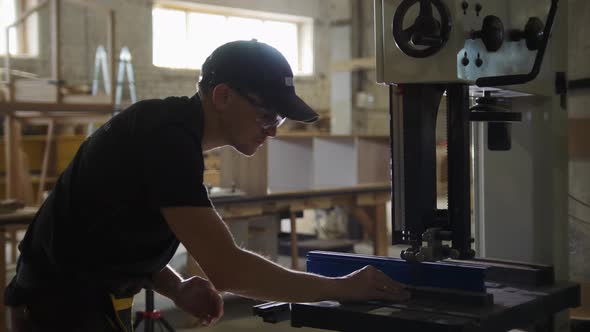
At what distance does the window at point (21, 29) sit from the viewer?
7523 millimetres

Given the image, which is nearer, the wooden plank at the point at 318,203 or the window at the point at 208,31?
the wooden plank at the point at 318,203

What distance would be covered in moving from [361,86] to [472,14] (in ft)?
22.7

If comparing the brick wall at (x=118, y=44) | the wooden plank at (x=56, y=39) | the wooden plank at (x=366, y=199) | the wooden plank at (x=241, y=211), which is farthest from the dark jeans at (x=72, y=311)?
the brick wall at (x=118, y=44)

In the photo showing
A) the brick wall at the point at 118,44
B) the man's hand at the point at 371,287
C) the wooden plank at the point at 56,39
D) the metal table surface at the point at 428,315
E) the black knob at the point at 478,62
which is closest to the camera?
the metal table surface at the point at 428,315

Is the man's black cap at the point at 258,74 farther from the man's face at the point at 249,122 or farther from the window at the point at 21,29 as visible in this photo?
the window at the point at 21,29

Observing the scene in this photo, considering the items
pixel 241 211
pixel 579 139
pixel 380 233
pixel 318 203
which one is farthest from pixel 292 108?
pixel 380 233

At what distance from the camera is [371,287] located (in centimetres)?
123

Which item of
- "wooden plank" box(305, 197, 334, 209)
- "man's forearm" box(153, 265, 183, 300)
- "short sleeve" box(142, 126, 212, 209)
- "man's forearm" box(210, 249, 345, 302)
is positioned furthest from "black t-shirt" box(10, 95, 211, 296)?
"wooden plank" box(305, 197, 334, 209)

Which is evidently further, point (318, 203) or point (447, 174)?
point (318, 203)

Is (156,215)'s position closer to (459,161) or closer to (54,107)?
(459,161)

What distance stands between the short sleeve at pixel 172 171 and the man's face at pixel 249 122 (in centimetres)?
13

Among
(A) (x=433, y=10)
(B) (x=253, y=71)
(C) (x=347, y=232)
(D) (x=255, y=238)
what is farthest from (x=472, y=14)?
(C) (x=347, y=232)

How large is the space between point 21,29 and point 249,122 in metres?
7.14

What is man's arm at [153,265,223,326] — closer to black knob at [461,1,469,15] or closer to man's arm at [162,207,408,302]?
man's arm at [162,207,408,302]
